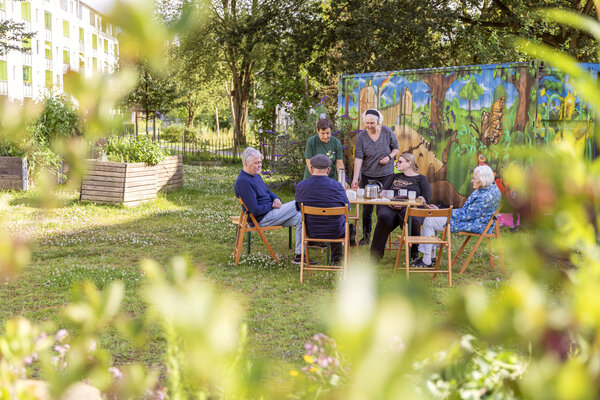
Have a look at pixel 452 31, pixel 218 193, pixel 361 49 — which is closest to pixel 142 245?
pixel 218 193

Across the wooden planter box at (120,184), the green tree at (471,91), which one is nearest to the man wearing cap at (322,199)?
the green tree at (471,91)

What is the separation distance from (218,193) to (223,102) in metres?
32.8

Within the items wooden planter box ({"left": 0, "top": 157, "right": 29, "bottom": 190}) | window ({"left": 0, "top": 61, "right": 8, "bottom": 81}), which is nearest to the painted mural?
wooden planter box ({"left": 0, "top": 157, "right": 29, "bottom": 190})

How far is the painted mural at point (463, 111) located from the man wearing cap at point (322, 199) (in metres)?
3.67

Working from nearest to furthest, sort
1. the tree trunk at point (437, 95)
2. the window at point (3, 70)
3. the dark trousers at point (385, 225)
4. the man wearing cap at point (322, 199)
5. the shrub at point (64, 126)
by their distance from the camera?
1. the shrub at point (64, 126)
2. the man wearing cap at point (322, 199)
3. the dark trousers at point (385, 225)
4. the tree trunk at point (437, 95)
5. the window at point (3, 70)

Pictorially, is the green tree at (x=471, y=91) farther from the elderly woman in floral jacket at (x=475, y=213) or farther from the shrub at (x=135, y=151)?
the shrub at (x=135, y=151)

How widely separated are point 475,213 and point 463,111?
159 inches

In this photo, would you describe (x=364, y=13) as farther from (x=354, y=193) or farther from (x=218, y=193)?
(x=354, y=193)

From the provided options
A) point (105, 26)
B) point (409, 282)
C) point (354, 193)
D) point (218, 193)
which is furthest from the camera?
point (218, 193)

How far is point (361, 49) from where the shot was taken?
17281 millimetres

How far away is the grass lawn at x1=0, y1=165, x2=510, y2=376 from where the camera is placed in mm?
4395

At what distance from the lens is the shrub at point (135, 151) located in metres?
10.9

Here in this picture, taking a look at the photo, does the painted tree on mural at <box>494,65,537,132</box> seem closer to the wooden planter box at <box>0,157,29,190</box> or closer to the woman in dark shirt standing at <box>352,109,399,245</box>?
the woman in dark shirt standing at <box>352,109,399,245</box>

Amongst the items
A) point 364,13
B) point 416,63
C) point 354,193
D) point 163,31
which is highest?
point 364,13
